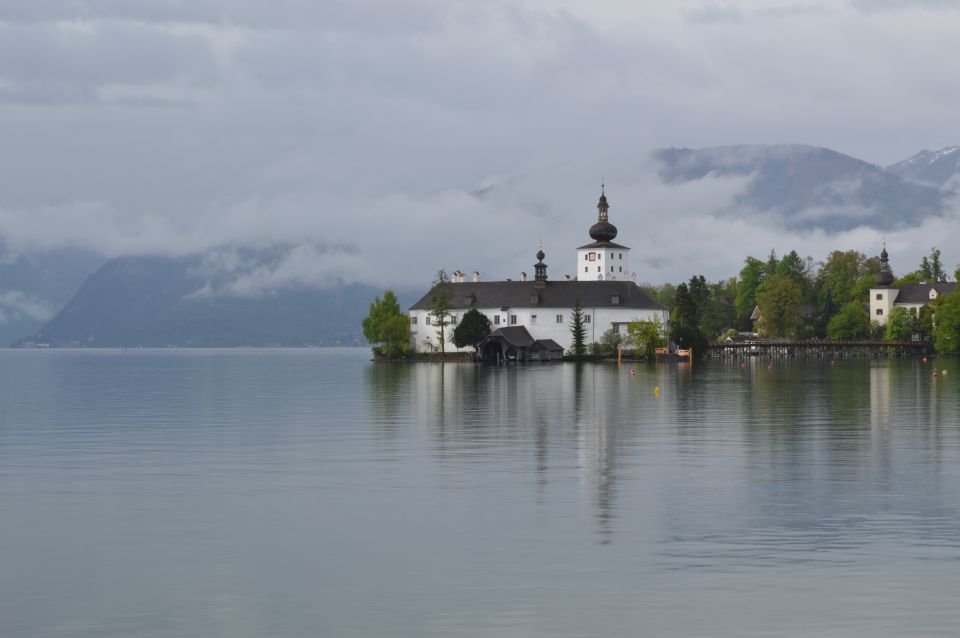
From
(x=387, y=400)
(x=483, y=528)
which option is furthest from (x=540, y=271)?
(x=483, y=528)

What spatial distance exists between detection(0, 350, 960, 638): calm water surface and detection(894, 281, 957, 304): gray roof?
499ft

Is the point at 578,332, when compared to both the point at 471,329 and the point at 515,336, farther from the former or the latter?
the point at 471,329

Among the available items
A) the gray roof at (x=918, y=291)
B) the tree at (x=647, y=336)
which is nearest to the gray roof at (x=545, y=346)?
the tree at (x=647, y=336)

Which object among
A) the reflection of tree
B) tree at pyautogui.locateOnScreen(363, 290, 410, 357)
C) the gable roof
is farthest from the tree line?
the reflection of tree

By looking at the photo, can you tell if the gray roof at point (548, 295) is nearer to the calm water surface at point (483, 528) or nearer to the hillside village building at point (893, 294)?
the hillside village building at point (893, 294)

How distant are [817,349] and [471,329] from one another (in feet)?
180

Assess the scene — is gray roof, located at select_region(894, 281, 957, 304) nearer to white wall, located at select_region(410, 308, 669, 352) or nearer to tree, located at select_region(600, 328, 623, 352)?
white wall, located at select_region(410, 308, 669, 352)

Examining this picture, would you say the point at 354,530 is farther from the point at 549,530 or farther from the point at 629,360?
the point at 629,360

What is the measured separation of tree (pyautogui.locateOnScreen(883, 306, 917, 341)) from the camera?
6806 inches

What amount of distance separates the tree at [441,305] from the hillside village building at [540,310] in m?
0.84

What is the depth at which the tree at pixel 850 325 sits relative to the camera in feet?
601

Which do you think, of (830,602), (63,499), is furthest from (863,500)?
(63,499)

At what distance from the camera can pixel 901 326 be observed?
17362 cm

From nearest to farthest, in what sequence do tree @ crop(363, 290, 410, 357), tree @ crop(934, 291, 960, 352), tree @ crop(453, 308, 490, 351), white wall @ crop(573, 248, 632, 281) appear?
tree @ crop(453, 308, 490, 351) < tree @ crop(934, 291, 960, 352) < tree @ crop(363, 290, 410, 357) < white wall @ crop(573, 248, 632, 281)
